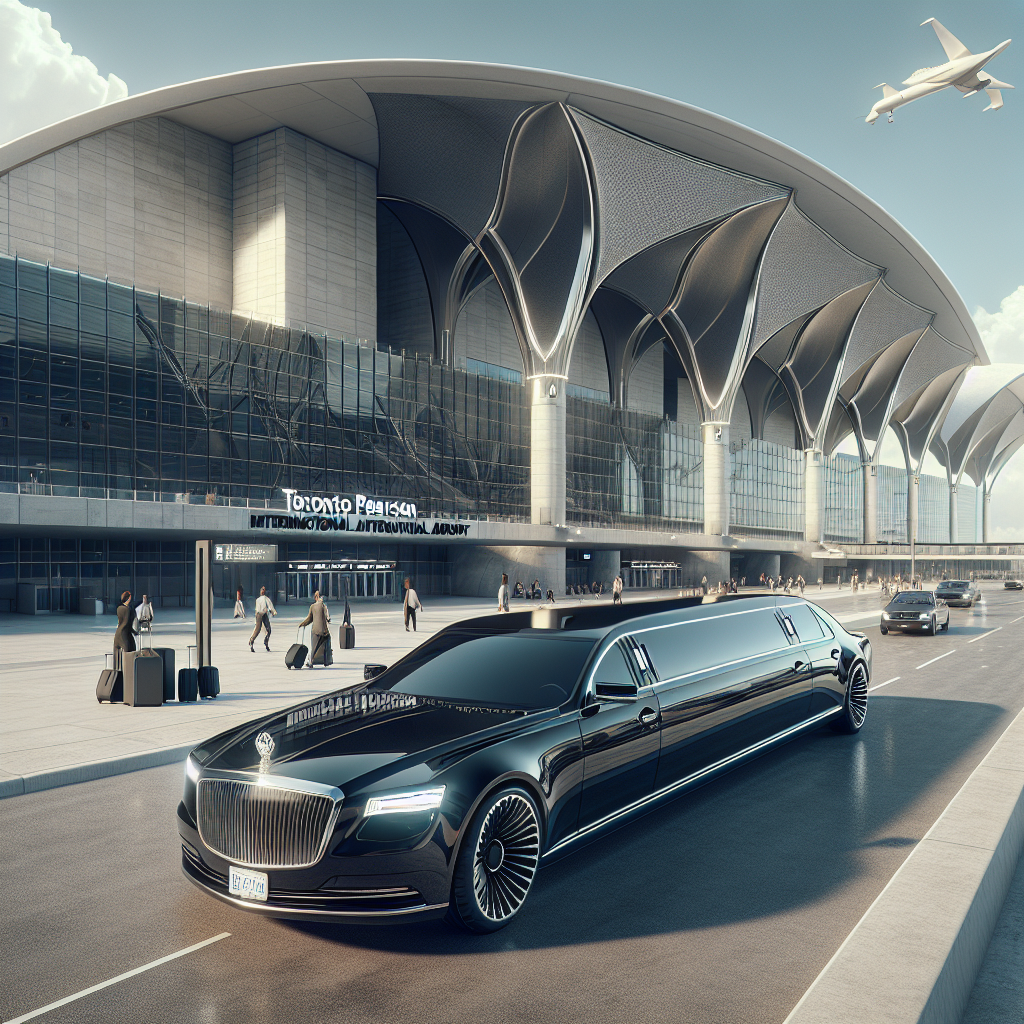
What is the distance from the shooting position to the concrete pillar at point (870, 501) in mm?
107062

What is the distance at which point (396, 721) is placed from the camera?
217 inches

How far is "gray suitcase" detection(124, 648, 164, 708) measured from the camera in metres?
12.5

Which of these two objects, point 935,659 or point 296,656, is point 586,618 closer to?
point 296,656

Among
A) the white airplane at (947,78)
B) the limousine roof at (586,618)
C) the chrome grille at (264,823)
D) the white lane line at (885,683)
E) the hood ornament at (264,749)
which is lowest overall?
the white lane line at (885,683)

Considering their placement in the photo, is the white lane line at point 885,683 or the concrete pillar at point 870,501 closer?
the white lane line at point 885,683

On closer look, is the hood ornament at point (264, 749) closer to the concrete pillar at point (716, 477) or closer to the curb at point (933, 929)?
the curb at point (933, 929)

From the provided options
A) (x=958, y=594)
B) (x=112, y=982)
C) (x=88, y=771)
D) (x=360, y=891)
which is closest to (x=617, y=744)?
(x=360, y=891)

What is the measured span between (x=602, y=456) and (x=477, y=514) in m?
17.4

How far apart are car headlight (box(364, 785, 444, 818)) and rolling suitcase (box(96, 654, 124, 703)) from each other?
385 inches

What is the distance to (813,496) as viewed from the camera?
9869 cm

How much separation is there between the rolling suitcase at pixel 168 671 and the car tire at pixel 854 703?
29.8 feet

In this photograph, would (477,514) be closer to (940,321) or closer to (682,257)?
(682,257)

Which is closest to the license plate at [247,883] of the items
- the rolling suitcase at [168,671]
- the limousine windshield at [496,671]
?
the limousine windshield at [496,671]

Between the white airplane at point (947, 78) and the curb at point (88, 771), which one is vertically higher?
the white airplane at point (947, 78)
